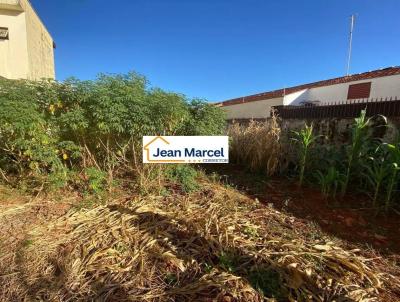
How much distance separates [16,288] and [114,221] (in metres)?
1.09

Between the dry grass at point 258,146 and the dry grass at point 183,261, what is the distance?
182 cm

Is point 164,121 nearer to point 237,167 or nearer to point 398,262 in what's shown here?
point 237,167

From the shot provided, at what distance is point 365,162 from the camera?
3.85 metres

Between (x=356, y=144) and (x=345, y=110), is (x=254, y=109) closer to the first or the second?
(x=345, y=110)

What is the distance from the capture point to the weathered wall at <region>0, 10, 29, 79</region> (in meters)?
10.7

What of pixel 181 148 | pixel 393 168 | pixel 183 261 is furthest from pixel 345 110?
pixel 183 261

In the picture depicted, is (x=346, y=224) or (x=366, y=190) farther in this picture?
(x=366, y=190)

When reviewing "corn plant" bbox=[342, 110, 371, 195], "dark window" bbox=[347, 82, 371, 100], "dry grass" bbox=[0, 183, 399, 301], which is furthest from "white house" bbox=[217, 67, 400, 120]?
"dry grass" bbox=[0, 183, 399, 301]

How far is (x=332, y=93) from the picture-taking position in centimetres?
1562

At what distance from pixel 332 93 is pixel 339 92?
49 cm

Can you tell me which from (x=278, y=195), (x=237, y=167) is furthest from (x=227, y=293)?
(x=237, y=167)

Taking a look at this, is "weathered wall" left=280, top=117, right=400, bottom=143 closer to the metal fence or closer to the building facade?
the metal fence

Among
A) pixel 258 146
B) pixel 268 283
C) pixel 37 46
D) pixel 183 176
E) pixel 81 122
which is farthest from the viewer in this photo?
pixel 37 46

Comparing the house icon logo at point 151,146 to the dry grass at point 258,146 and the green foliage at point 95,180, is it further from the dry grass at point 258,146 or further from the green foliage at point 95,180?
the dry grass at point 258,146
